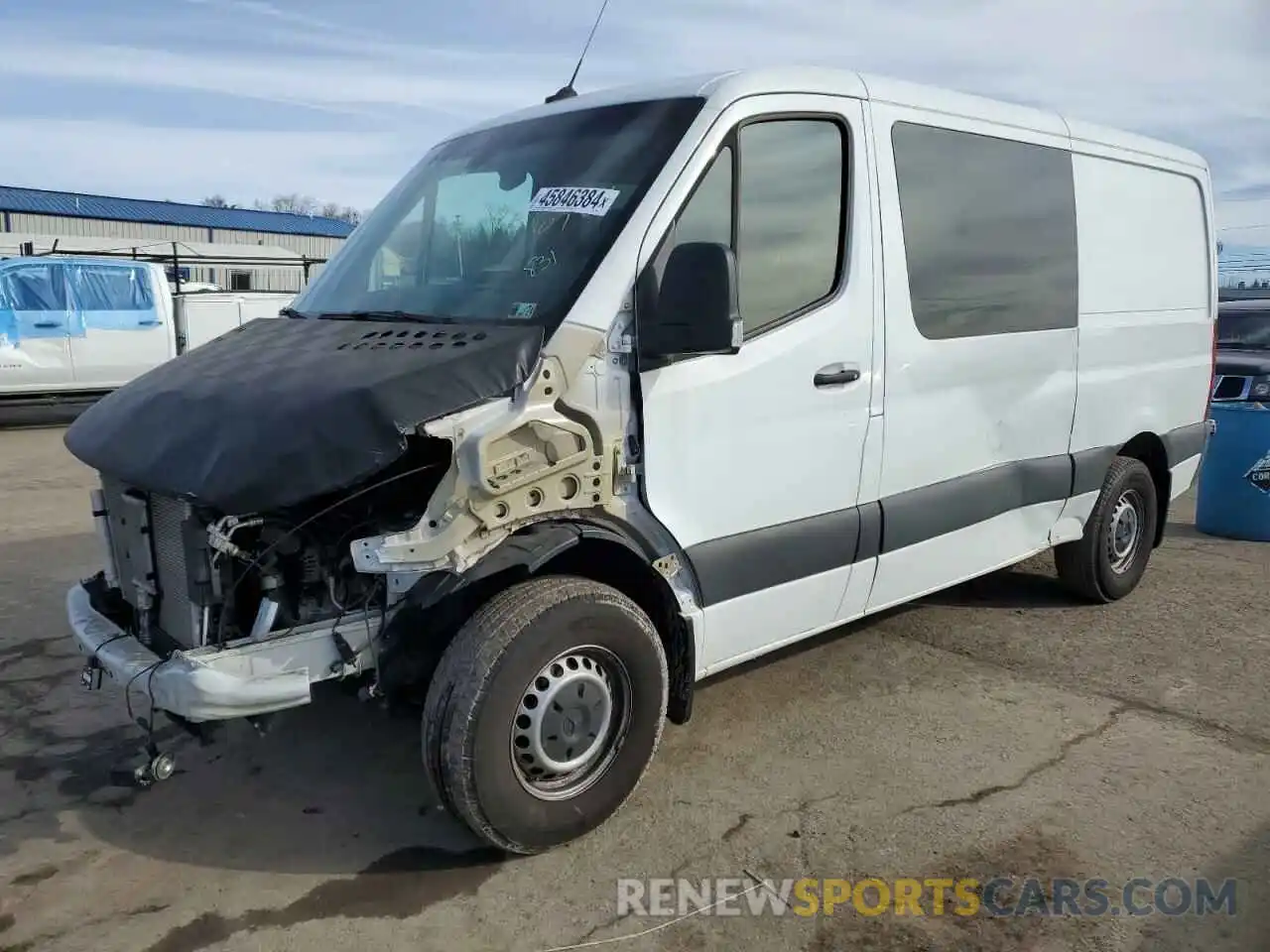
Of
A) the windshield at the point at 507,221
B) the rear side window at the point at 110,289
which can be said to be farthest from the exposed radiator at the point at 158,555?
the rear side window at the point at 110,289

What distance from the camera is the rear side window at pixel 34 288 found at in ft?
41.2

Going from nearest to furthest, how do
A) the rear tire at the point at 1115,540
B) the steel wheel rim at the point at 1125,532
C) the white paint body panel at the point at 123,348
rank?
the rear tire at the point at 1115,540 → the steel wheel rim at the point at 1125,532 → the white paint body panel at the point at 123,348

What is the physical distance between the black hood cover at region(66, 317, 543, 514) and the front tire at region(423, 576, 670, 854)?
638mm

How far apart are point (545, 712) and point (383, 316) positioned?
1571 mm

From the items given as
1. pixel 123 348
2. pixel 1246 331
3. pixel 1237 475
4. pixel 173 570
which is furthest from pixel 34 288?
pixel 1246 331

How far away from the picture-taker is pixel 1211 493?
26.3 feet

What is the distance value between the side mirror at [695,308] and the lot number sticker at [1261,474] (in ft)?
20.4

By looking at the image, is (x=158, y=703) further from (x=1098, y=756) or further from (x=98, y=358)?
(x=98, y=358)

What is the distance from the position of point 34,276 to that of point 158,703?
11.9 metres

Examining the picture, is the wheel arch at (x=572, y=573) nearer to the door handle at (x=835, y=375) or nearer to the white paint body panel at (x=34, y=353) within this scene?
the door handle at (x=835, y=375)

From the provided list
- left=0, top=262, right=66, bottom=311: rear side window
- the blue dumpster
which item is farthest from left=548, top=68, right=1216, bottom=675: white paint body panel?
left=0, top=262, right=66, bottom=311: rear side window

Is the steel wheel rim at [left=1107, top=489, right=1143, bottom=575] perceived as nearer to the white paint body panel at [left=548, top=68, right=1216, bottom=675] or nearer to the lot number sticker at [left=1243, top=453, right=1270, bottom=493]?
the white paint body panel at [left=548, top=68, right=1216, bottom=675]

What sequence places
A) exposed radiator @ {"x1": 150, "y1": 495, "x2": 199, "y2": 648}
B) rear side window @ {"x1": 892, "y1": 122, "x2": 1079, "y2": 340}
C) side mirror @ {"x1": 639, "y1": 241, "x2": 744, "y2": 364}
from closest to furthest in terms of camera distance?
1. side mirror @ {"x1": 639, "y1": 241, "x2": 744, "y2": 364}
2. exposed radiator @ {"x1": 150, "y1": 495, "x2": 199, "y2": 648}
3. rear side window @ {"x1": 892, "y1": 122, "x2": 1079, "y2": 340}

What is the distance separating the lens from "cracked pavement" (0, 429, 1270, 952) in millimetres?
2990
